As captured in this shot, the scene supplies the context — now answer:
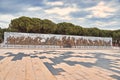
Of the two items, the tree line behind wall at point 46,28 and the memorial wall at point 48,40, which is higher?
the tree line behind wall at point 46,28

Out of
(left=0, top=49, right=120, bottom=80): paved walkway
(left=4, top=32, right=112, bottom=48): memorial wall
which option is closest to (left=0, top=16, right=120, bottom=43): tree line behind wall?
(left=4, top=32, right=112, bottom=48): memorial wall

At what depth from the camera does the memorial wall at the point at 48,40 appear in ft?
81.5

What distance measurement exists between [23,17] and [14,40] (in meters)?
12.9

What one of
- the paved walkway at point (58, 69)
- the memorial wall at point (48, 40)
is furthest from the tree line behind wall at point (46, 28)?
the paved walkway at point (58, 69)

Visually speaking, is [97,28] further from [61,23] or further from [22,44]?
[22,44]

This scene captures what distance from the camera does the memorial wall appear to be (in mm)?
24833

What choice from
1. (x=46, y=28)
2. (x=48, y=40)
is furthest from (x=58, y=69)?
(x=46, y=28)

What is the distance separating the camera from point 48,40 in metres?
26.6

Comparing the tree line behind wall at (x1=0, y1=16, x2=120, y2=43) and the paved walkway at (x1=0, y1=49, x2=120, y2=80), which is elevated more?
the tree line behind wall at (x1=0, y1=16, x2=120, y2=43)

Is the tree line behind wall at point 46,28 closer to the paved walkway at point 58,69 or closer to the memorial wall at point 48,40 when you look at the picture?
the memorial wall at point 48,40

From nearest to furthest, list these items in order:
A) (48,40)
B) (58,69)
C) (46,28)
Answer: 1. (58,69)
2. (48,40)
3. (46,28)

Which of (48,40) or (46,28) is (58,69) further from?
(46,28)

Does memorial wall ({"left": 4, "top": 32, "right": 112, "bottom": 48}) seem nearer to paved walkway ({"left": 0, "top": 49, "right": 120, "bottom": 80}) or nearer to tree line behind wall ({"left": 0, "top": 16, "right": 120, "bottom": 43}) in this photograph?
tree line behind wall ({"left": 0, "top": 16, "right": 120, "bottom": 43})

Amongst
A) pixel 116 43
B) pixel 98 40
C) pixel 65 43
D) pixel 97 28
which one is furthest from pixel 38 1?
pixel 97 28
